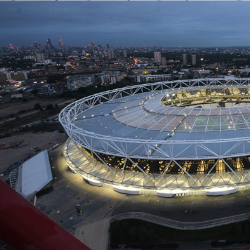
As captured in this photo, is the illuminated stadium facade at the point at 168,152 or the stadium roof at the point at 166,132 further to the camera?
the illuminated stadium facade at the point at 168,152

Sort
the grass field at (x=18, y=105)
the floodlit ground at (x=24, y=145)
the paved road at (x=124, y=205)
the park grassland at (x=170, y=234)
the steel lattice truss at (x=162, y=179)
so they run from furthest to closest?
1. the grass field at (x=18, y=105)
2. the floodlit ground at (x=24, y=145)
3. the steel lattice truss at (x=162, y=179)
4. the paved road at (x=124, y=205)
5. the park grassland at (x=170, y=234)

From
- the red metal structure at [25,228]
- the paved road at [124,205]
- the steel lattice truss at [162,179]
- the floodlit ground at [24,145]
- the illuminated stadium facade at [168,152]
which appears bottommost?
the floodlit ground at [24,145]

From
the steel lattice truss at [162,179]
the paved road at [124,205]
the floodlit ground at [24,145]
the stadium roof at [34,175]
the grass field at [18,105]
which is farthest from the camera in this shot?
the grass field at [18,105]

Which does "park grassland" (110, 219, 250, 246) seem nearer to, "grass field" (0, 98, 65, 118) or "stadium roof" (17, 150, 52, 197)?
"stadium roof" (17, 150, 52, 197)

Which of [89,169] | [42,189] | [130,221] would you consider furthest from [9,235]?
[42,189]

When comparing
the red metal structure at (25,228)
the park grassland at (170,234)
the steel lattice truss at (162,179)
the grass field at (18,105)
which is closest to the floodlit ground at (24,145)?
the steel lattice truss at (162,179)

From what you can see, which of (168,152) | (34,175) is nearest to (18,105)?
(34,175)

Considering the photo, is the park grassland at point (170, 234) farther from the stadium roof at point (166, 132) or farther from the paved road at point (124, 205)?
the stadium roof at point (166, 132)
